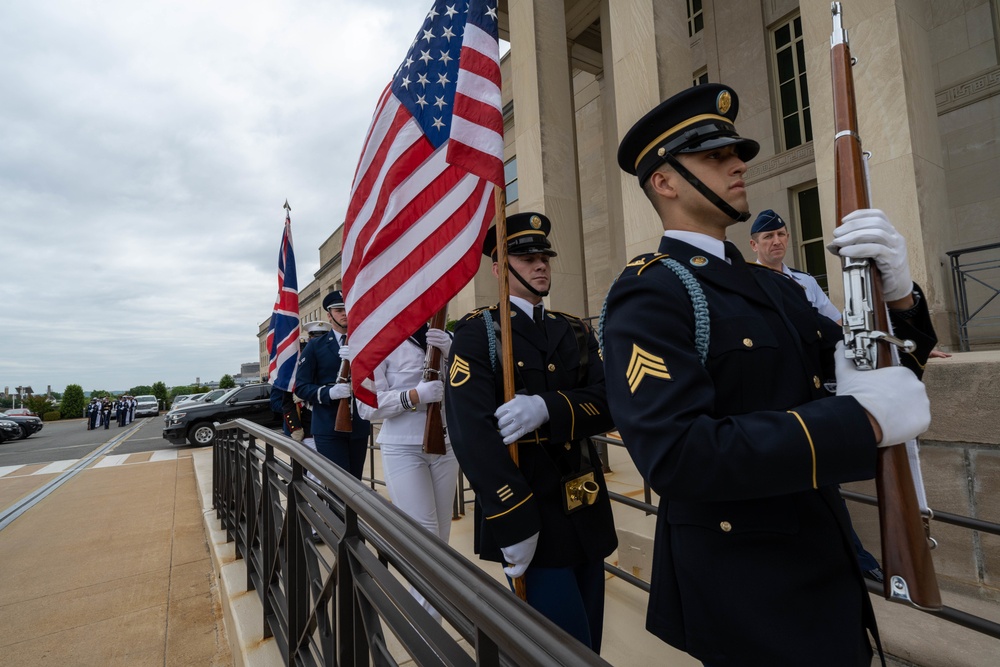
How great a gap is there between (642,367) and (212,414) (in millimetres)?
Answer: 15966

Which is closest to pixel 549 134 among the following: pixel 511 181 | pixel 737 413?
pixel 511 181

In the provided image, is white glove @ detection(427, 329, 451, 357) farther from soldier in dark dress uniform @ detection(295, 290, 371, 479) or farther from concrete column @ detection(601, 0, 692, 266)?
concrete column @ detection(601, 0, 692, 266)

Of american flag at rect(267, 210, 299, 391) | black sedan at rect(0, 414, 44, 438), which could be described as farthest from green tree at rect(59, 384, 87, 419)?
american flag at rect(267, 210, 299, 391)

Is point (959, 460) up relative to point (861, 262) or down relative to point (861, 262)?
down

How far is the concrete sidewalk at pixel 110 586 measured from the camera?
347 cm

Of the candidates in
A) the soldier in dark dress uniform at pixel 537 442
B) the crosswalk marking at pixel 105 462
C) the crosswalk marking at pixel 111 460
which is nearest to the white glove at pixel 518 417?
the soldier in dark dress uniform at pixel 537 442

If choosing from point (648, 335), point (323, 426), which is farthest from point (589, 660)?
point (323, 426)

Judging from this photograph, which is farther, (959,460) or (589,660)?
(959,460)

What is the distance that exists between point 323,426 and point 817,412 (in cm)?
415

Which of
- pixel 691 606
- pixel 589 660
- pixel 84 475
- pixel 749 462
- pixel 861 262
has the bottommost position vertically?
pixel 84 475

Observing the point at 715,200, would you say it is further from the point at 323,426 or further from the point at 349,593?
the point at 323,426

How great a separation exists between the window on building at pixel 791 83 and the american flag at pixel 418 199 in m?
8.93

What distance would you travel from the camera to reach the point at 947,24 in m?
7.64

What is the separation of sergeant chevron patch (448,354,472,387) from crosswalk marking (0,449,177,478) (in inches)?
509
